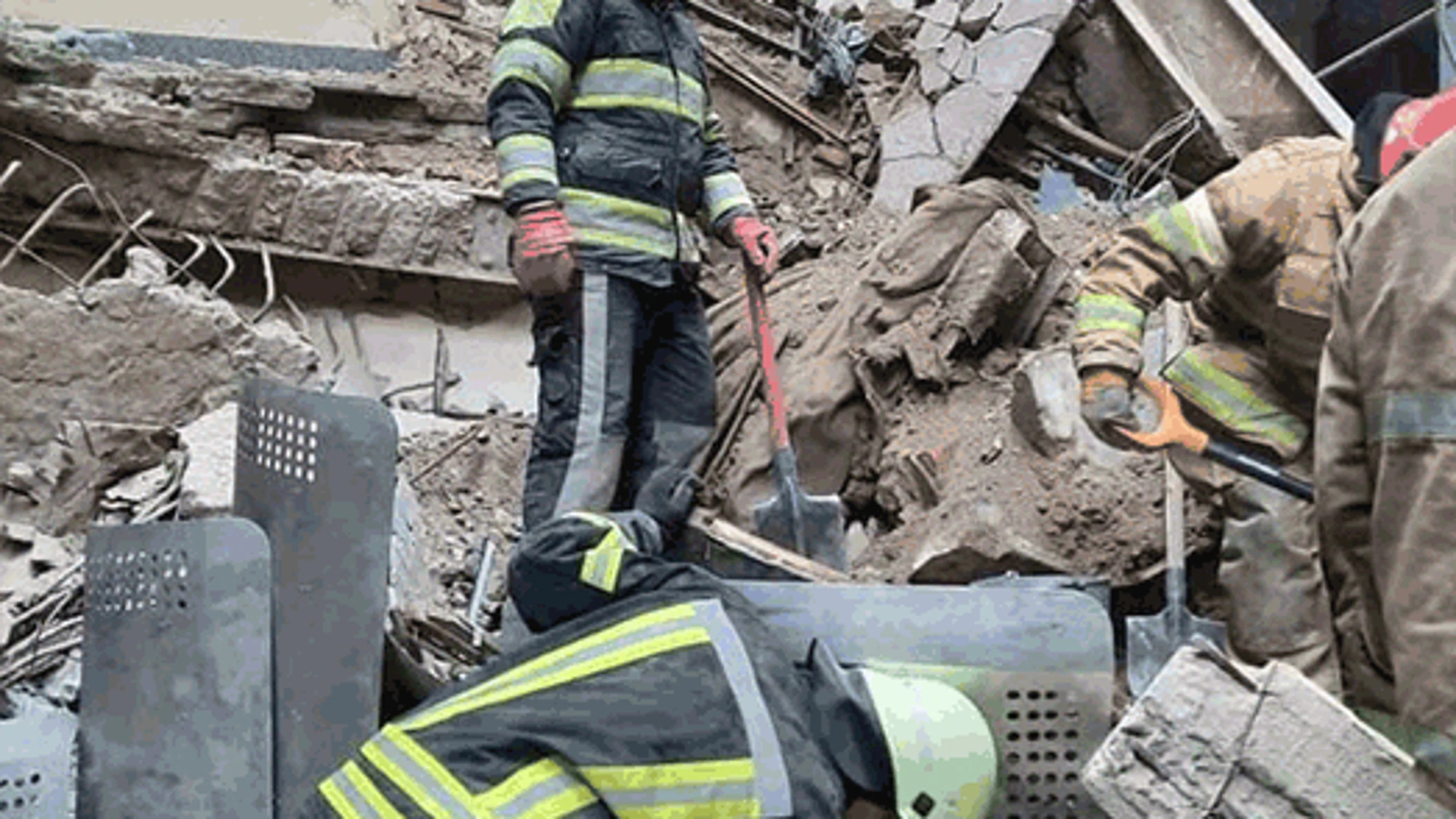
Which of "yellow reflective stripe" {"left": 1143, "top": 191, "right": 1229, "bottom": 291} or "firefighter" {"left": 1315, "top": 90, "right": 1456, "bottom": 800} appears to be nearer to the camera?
"firefighter" {"left": 1315, "top": 90, "right": 1456, "bottom": 800}

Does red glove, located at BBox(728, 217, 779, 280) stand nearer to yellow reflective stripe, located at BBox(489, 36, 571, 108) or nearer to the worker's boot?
yellow reflective stripe, located at BBox(489, 36, 571, 108)

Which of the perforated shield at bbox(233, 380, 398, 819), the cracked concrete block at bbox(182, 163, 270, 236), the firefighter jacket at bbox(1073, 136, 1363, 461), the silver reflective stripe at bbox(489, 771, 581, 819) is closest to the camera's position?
the silver reflective stripe at bbox(489, 771, 581, 819)

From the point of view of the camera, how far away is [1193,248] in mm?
3207

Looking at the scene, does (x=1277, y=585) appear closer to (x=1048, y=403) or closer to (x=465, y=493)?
(x=1048, y=403)

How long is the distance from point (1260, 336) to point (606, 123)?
1.59 meters

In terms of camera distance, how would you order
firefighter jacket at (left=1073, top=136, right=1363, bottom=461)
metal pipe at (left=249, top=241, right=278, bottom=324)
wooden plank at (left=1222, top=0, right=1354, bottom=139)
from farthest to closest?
metal pipe at (left=249, top=241, right=278, bottom=324)
wooden plank at (left=1222, top=0, right=1354, bottom=139)
firefighter jacket at (left=1073, top=136, right=1363, bottom=461)

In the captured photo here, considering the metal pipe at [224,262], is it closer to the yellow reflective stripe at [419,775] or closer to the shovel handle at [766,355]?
the shovel handle at [766,355]

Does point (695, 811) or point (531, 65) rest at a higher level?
point (531, 65)

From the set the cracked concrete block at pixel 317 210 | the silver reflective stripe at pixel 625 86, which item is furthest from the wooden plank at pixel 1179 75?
the cracked concrete block at pixel 317 210

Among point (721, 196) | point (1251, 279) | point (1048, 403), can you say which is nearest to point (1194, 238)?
point (1251, 279)

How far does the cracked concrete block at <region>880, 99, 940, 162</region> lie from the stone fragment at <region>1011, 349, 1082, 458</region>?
1.76 meters

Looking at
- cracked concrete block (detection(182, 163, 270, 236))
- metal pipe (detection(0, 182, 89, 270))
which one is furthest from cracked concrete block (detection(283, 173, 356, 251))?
metal pipe (detection(0, 182, 89, 270))

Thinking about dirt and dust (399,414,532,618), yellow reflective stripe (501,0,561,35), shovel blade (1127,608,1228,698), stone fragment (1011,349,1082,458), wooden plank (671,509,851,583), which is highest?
yellow reflective stripe (501,0,561,35)

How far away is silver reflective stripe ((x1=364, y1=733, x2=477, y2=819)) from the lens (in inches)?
75.4
